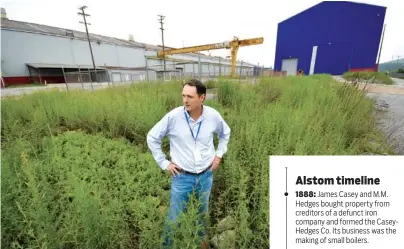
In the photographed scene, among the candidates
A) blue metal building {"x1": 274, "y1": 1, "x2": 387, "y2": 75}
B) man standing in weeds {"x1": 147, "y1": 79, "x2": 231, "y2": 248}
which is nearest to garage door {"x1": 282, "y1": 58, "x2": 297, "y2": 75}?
blue metal building {"x1": 274, "y1": 1, "x2": 387, "y2": 75}

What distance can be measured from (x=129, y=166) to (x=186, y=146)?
1.62 meters

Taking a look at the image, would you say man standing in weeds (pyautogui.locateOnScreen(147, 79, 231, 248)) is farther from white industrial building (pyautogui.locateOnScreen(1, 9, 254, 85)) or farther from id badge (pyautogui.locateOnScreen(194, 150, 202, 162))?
white industrial building (pyautogui.locateOnScreen(1, 9, 254, 85))

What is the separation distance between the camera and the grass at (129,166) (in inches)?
63.6

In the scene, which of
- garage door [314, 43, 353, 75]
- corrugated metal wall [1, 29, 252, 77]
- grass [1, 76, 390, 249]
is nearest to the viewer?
grass [1, 76, 390, 249]

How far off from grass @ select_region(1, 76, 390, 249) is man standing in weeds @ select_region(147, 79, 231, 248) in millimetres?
175

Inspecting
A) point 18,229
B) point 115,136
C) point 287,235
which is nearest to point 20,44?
point 115,136

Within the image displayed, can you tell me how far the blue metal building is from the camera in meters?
19.8

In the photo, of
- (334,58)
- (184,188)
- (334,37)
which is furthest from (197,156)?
(334,58)

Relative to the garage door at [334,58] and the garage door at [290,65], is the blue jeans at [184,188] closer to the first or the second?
the garage door at [334,58]

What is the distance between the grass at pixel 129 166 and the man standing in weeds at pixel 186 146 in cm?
17

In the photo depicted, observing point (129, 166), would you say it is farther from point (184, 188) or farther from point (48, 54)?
point (48, 54)

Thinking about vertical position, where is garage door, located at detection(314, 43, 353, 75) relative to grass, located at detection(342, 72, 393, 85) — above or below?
above

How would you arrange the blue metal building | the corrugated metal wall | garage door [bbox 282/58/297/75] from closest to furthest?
1. the blue metal building
2. the corrugated metal wall
3. garage door [bbox 282/58/297/75]

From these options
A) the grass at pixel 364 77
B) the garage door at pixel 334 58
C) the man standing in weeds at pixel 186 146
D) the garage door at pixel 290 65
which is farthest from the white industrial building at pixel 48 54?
the man standing in weeds at pixel 186 146
